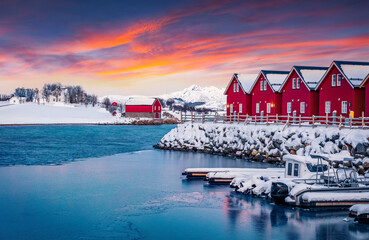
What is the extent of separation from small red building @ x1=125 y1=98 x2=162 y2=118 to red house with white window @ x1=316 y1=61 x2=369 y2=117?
96.7m

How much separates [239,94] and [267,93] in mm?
5622

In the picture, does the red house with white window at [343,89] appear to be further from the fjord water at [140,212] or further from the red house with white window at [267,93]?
the fjord water at [140,212]

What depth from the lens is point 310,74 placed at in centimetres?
4609

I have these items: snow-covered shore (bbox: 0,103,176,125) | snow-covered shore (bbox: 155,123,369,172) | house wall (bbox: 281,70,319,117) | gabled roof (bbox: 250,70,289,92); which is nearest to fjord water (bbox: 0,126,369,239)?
snow-covered shore (bbox: 155,123,369,172)

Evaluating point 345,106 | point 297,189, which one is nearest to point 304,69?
point 345,106

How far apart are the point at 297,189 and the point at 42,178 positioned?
16.2 m

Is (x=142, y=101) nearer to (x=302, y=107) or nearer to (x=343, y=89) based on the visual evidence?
(x=302, y=107)

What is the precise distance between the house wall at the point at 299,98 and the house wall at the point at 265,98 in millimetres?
1386

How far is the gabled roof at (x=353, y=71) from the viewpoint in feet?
127

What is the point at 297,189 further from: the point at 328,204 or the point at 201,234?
the point at 201,234

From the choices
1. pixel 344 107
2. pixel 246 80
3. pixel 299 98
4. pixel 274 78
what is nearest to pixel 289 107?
pixel 299 98

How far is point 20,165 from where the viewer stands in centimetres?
3294

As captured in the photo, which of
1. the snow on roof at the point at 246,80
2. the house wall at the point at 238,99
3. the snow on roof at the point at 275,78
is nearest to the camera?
the snow on roof at the point at 275,78

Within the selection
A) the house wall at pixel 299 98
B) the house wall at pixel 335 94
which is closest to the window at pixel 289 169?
the house wall at pixel 335 94
